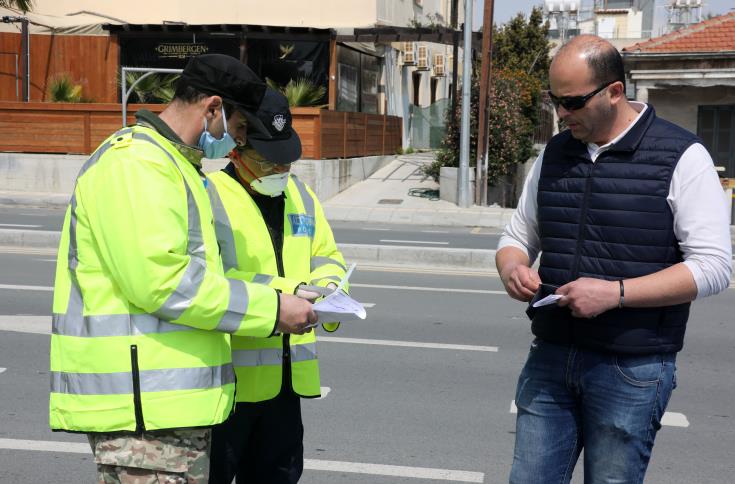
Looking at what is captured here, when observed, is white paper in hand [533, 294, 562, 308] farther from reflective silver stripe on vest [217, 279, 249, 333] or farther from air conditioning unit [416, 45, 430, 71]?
air conditioning unit [416, 45, 430, 71]

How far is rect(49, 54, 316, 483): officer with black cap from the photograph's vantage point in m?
2.58

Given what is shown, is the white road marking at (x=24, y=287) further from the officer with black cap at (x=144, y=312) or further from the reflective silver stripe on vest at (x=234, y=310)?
the reflective silver stripe on vest at (x=234, y=310)

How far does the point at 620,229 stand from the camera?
3064mm

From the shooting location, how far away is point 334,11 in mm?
28422

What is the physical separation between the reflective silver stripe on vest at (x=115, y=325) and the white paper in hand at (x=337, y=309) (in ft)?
1.68

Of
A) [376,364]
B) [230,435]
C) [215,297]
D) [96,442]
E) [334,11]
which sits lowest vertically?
[376,364]

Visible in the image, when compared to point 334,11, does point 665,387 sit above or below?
below

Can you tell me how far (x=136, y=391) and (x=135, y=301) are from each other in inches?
10.1

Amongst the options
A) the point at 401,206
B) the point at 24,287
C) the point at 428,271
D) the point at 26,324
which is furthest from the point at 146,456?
the point at 401,206

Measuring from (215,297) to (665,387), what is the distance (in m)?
1.52

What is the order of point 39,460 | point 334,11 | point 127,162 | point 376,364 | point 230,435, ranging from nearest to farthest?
1. point 127,162
2. point 230,435
3. point 39,460
4. point 376,364
5. point 334,11

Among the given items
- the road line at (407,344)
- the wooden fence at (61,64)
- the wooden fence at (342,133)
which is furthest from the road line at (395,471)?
the wooden fence at (61,64)

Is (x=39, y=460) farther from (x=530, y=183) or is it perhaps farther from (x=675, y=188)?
(x=675, y=188)

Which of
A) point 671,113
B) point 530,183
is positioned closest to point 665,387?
point 530,183
